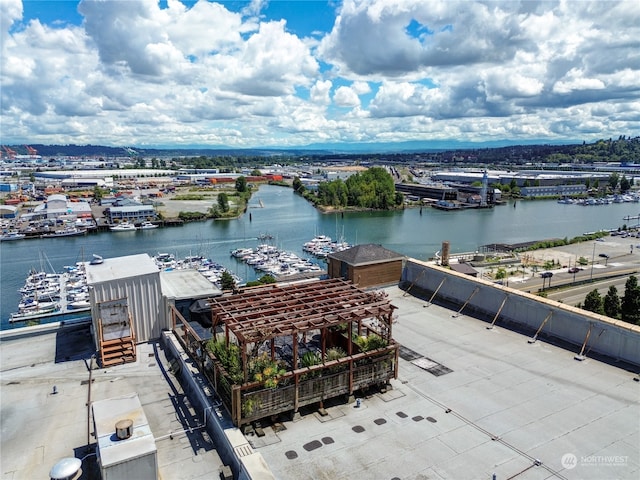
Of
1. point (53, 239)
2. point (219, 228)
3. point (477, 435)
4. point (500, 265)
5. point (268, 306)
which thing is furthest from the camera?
point (219, 228)

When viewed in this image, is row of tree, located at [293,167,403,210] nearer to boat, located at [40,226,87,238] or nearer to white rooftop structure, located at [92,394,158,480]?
boat, located at [40,226,87,238]

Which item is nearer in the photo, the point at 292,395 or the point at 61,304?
the point at 292,395

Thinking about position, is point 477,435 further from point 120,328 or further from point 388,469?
point 120,328

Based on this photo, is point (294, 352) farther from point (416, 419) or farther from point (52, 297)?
point (52, 297)

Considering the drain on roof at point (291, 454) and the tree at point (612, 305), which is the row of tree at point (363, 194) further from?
the drain on roof at point (291, 454)

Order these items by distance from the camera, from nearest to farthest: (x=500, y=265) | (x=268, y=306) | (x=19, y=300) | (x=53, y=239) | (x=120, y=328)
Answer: (x=268, y=306)
(x=120, y=328)
(x=19, y=300)
(x=500, y=265)
(x=53, y=239)

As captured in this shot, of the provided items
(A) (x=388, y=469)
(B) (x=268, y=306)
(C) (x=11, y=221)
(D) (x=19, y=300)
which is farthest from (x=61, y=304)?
(C) (x=11, y=221)

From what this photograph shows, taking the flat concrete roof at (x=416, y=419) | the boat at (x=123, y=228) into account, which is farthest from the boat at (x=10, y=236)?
the flat concrete roof at (x=416, y=419)
